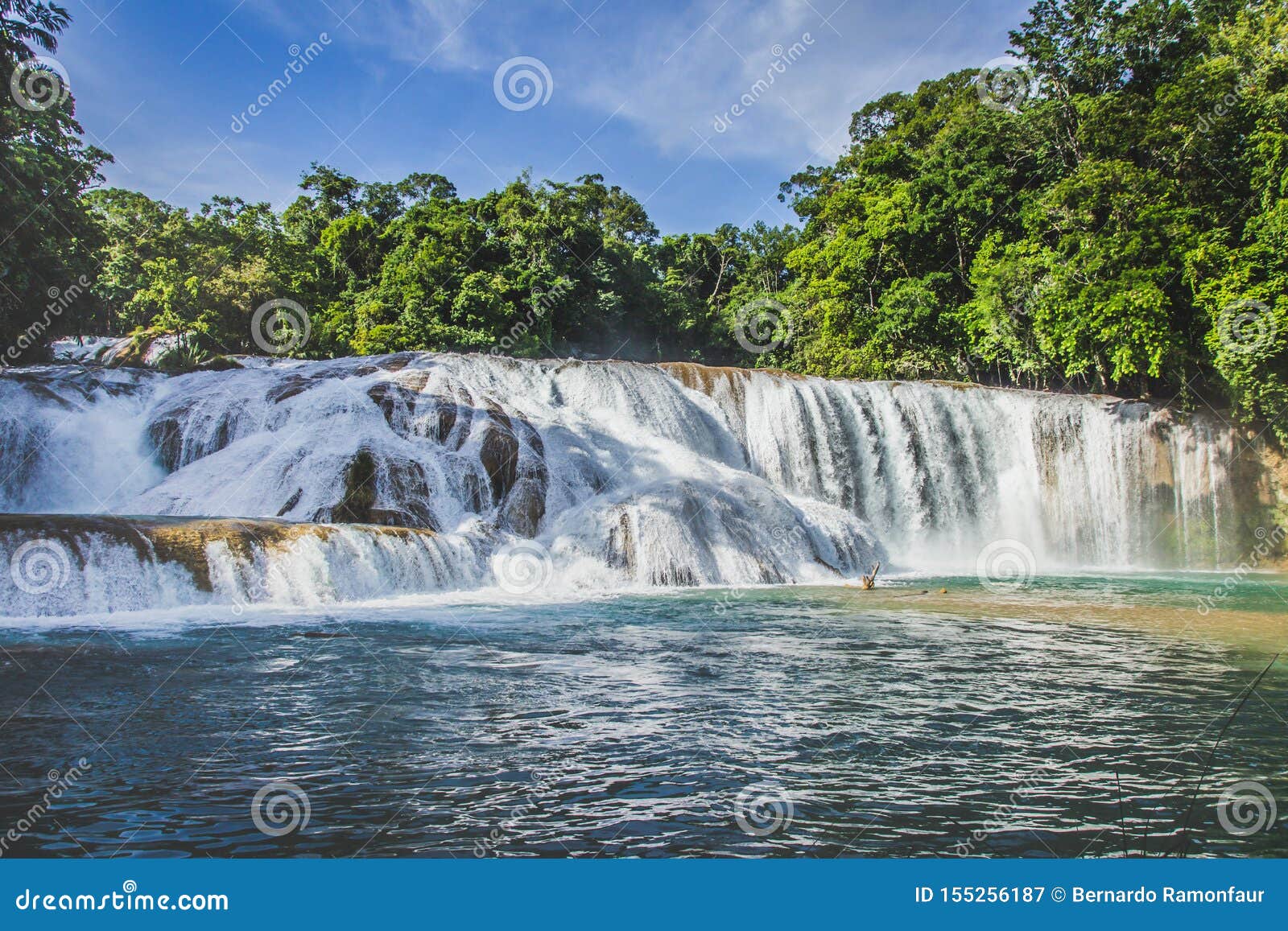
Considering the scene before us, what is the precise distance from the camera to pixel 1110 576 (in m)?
19.6

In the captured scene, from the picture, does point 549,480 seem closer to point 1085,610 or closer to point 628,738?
point 1085,610

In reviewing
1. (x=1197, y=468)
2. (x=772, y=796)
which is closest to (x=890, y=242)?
(x=1197, y=468)

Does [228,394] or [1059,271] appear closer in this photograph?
[228,394]

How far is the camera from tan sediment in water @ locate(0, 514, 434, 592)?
1083cm

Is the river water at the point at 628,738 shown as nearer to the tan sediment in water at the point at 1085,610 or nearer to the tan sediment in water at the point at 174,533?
the tan sediment in water at the point at 1085,610

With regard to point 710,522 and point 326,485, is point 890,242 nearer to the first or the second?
point 710,522

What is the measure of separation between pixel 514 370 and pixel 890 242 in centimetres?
1804

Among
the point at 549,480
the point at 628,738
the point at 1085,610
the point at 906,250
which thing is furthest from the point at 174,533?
the point at 906,250

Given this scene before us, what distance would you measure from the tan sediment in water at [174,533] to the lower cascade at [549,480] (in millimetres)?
34

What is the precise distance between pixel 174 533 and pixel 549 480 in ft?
24.0

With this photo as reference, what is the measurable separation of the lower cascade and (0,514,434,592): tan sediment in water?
3cm

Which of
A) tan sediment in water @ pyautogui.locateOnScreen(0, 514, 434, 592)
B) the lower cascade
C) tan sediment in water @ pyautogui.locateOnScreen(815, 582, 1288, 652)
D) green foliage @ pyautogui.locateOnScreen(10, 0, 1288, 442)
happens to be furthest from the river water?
green foliage @ pyautogui.locateOnScreen(10, 0, 1288, 442)

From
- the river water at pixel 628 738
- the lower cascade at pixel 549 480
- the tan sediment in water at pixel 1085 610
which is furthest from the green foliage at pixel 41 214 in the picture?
the tan sediment in water at pixel 1085 610

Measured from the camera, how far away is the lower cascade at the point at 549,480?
12.0m
